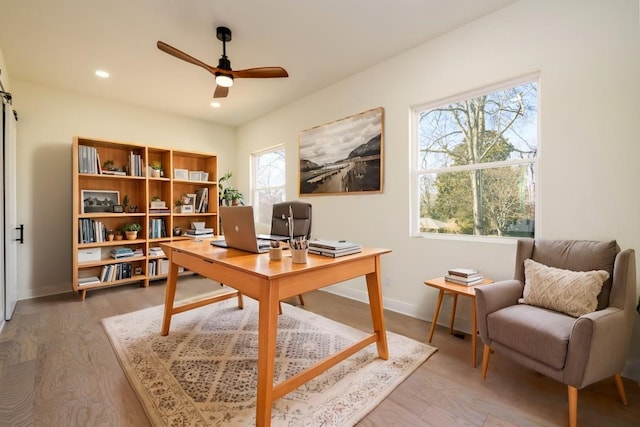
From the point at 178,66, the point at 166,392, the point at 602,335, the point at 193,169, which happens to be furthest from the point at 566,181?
the point at 193,169

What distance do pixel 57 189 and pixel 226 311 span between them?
A: 284 centimetres

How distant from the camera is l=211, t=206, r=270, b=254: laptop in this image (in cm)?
172

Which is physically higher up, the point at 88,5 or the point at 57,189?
the point at 88,5

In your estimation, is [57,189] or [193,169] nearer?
[57,189]

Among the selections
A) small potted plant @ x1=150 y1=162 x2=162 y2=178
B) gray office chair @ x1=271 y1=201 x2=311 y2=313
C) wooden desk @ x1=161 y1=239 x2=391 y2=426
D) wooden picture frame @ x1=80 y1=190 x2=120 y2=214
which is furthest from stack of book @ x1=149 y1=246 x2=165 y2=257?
wooden desk @ x1=161 y1=239 x2=391 y2=426

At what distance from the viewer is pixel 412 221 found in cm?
286

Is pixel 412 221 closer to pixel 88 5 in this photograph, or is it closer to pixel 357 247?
pixel 357 247

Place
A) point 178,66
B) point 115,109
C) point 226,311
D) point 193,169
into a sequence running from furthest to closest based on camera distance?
point 193,169, point 115,109, point 178,66, point 226,311

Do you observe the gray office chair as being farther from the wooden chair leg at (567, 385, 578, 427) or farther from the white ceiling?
the wooden chair leg at (567, 385, 578, 427)

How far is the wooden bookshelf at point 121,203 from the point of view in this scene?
3426 mm

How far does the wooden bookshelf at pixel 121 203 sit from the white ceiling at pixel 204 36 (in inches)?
35.3

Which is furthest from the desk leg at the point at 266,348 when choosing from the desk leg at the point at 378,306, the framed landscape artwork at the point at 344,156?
the framed landscape artwork at the point at 344,156

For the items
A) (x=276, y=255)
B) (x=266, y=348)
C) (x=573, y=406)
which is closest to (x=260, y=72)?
(x=276, y=255)

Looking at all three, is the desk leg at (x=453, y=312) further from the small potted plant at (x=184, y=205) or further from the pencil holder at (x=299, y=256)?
the small potted plant at (x=184, y=205)
